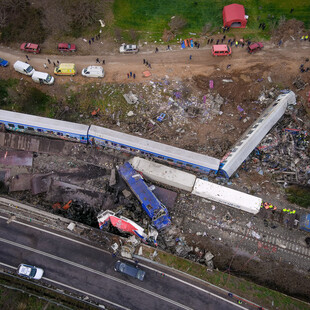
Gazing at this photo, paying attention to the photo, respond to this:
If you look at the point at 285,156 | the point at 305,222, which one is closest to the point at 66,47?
the point at 285,156

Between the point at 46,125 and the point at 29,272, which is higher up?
the point at 46,125

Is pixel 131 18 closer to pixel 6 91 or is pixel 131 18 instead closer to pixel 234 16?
pixel 234 16

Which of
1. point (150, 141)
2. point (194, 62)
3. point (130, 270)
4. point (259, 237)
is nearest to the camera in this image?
point (130, 270)

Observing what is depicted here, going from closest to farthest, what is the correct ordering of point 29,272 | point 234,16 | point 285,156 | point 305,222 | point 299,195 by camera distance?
1. point 29,272
2. point 305,222
3. point 299,195
4. point 285,156
5. point 234,16

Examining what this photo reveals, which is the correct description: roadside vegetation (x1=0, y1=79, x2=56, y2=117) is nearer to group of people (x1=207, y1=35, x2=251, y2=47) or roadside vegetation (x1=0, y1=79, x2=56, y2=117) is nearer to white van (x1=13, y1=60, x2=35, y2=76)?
white van (x1=13, y1=60, x2=35, y2=76)

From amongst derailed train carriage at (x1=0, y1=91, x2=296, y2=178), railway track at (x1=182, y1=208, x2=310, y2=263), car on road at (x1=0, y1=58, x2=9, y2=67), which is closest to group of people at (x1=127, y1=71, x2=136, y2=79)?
derailed train carriage at (x1=0, y1=91, x2=296, y2=178)

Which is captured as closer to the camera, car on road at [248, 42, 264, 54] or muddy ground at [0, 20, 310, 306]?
muddy ground at [0, 20, 310, 306]
